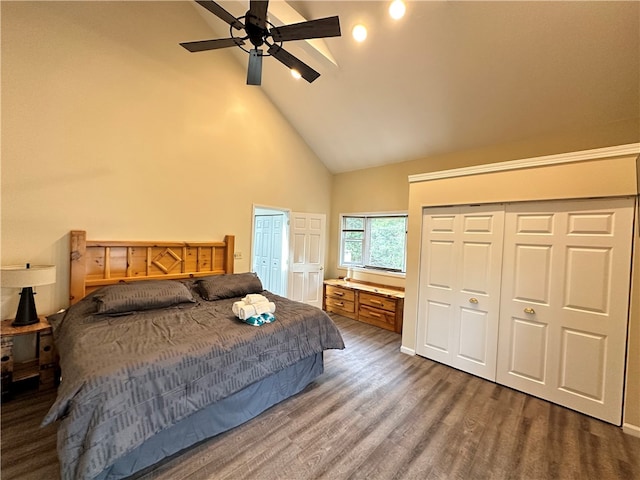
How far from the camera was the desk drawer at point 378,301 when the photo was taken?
14.4ft

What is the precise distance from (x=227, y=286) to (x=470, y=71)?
3782 mm

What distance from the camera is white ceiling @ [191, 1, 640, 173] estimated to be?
243 centimetres

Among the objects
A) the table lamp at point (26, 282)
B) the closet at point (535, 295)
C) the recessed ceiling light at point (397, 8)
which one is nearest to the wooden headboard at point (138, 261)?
the table lamp at point (26, 282)

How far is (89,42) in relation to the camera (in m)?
2.87

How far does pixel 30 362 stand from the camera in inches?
101

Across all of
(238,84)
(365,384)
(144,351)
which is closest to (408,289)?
(365,384)

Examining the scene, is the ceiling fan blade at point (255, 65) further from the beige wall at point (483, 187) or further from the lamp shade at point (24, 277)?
the lamp shade at point (24, 277)

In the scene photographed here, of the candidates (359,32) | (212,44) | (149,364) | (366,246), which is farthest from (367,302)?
(212,44)

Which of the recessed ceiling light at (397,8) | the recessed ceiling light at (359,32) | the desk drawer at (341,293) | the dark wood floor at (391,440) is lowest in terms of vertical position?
the dark wood floor at (391,440)

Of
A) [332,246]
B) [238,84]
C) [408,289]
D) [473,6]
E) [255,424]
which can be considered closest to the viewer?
[255,424]

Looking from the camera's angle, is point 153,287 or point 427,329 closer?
point 153,287

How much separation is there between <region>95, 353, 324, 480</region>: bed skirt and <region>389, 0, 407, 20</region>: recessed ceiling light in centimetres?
354

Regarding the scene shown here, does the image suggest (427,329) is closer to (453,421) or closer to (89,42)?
(453,421)

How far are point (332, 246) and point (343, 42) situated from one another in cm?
371
